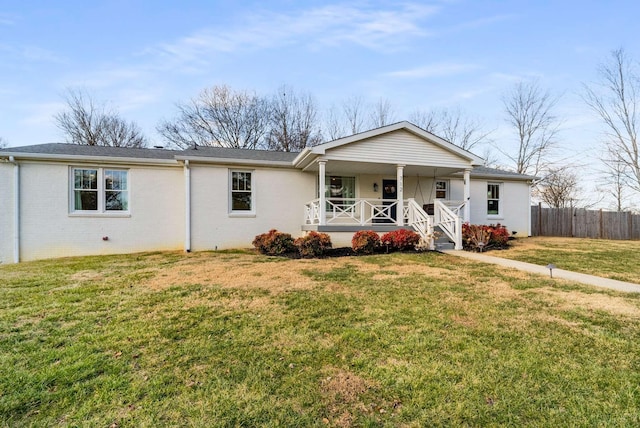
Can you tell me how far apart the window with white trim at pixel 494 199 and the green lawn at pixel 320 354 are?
378 inches

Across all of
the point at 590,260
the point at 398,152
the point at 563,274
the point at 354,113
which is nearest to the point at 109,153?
the point at 398,152

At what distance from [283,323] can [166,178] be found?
29.1 feet

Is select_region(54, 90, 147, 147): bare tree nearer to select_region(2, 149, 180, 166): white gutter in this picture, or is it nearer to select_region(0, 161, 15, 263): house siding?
select_region(0, 161, 15, 263): house siding

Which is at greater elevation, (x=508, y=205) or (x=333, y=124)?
(x=333, y=124)

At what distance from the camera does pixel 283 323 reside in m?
3.77

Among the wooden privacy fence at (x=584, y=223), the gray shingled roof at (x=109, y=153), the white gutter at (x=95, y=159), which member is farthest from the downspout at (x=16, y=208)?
the wooden privacy fence at (x=584, y=223)

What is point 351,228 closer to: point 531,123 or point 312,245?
point 312,245

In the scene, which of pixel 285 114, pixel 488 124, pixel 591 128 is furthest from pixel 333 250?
pixel 488 124

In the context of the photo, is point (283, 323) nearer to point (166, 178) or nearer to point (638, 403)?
point (638, 403)

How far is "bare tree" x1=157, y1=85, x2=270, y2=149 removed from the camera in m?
25.8

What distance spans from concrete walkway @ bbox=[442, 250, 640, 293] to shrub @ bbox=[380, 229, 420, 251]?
116cm

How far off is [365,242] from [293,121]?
62.7 feet

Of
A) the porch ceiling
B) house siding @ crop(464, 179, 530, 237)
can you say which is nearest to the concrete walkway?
the porch ceiling

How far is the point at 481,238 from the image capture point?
9.64 meters
